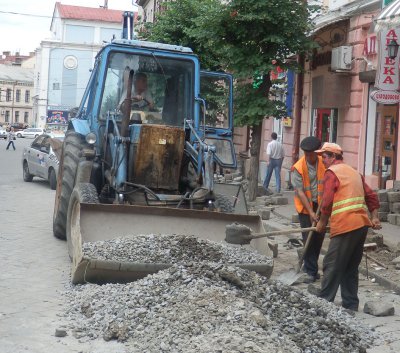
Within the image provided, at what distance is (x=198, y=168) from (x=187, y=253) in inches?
83.8

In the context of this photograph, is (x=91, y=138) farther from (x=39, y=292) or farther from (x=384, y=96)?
(x=384, y=96)

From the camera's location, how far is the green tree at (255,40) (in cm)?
1570

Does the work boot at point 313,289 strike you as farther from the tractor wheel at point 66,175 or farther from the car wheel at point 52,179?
the car wheel at point 52,179

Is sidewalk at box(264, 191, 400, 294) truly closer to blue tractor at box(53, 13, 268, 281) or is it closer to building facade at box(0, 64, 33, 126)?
blue tractor at box(53, 13, 268, 281)

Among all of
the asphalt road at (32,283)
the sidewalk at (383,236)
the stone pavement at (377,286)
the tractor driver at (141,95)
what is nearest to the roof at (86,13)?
the sidewalk at (383,236)

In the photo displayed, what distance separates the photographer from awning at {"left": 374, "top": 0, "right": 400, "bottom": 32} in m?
11.4

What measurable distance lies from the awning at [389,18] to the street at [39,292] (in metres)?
3.83

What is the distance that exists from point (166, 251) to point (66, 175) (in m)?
3.17

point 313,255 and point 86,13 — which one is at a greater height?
point 86,13

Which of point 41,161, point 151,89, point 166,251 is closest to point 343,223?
point 166,251

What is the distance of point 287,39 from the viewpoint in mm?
16094

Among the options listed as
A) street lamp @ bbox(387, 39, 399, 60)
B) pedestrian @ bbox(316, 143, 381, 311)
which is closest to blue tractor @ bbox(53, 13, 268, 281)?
pedestrian @ bbox(316, 143, 381, 311)

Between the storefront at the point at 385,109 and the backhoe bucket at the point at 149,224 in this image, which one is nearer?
the backhoe bucket at the point at 149,224

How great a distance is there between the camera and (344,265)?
7.19m
